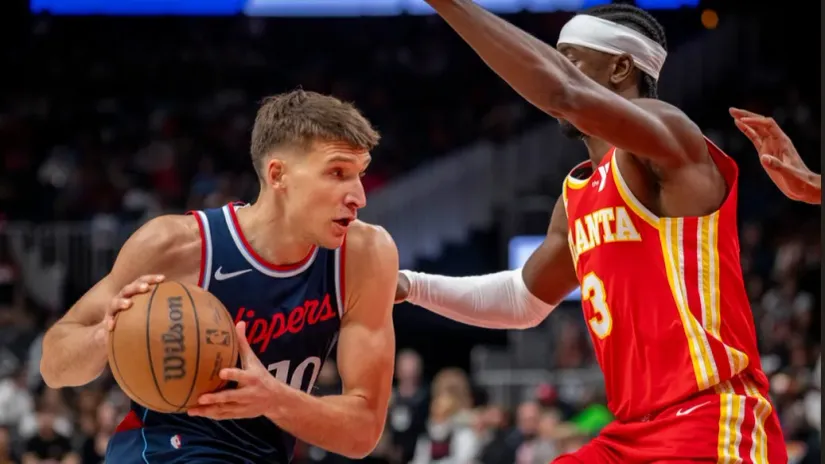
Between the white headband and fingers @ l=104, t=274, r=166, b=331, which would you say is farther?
the white headband

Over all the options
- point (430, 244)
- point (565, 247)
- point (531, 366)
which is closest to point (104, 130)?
point (430, 244)

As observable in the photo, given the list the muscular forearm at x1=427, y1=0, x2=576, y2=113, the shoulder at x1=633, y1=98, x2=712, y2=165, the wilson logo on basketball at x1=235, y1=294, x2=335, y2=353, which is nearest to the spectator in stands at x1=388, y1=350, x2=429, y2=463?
the wilson logo on basketball at x1=235, y1=294, x2=335, y2=353

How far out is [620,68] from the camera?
444cm

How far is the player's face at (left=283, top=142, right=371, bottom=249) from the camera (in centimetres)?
419

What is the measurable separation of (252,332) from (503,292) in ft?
4.28

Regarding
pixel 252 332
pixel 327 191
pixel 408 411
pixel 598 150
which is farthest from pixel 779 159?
pixel 408 411

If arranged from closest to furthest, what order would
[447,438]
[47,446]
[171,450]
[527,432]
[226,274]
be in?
[171,450] < [226,274] < [527,432] < [447,438] < [47,446]

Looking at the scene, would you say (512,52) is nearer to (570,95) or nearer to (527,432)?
(570,95)

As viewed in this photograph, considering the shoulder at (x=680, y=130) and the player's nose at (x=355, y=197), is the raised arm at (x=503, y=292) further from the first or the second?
the shoulder at (x=680, y=130)

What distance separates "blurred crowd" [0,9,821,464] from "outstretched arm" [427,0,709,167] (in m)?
6.67

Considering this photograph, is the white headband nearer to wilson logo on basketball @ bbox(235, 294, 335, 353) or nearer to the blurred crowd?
wilson logo on basketball @ bbox(235, 294, 335, 353)

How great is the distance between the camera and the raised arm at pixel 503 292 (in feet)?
16.4

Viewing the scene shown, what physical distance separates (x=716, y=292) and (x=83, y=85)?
1820 cm

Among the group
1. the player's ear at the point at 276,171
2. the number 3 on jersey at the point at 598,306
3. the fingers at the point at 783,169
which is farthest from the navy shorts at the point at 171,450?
the fingers at the point at 783,169
